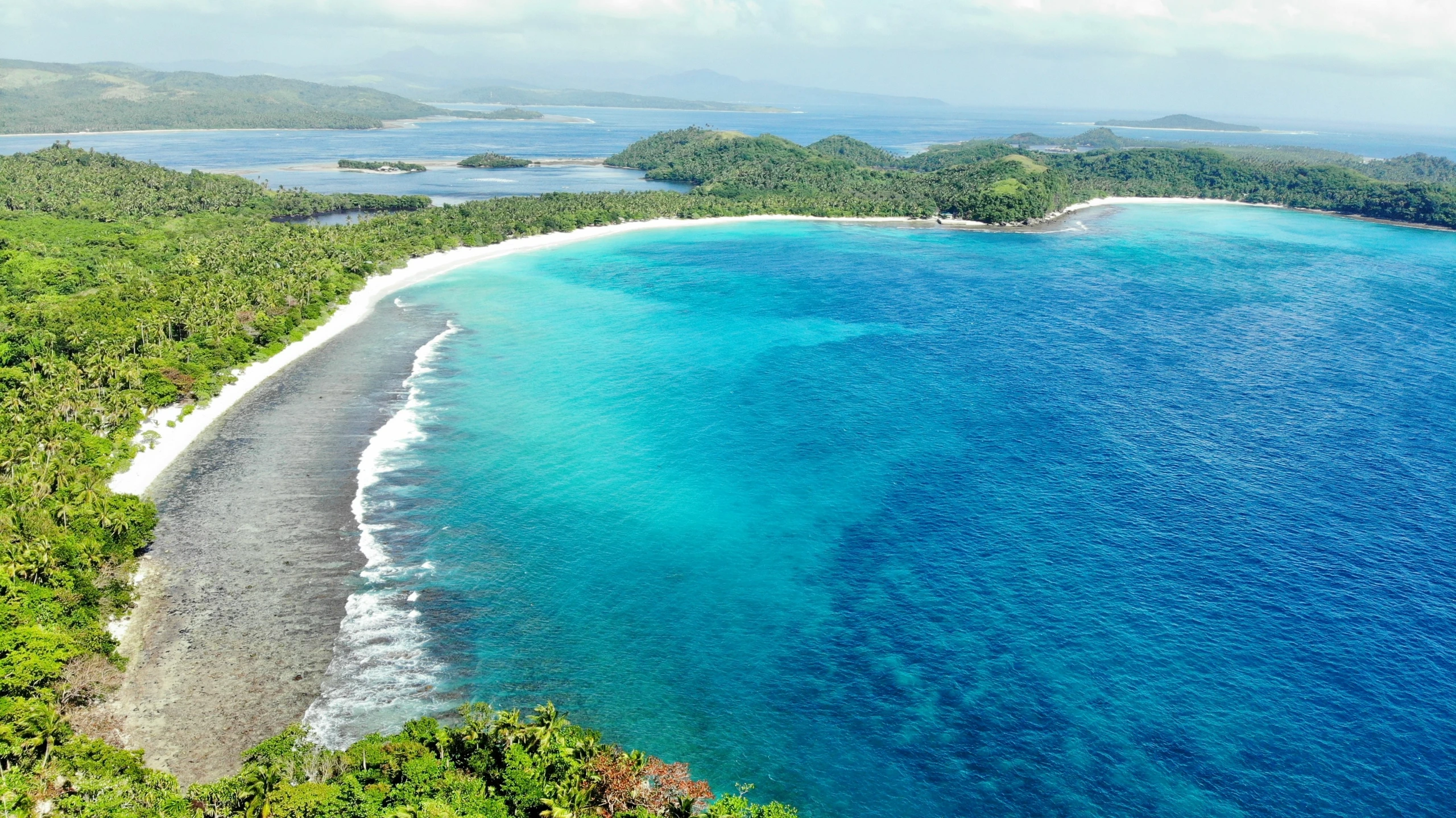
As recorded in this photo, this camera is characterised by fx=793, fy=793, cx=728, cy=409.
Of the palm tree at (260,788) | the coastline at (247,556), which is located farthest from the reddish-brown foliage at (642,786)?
the coastline at (247,556)

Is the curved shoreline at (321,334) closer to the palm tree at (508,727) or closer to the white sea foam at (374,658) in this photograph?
the white sea foam at (374,658)

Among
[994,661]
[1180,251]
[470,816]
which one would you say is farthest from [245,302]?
[1180,251]

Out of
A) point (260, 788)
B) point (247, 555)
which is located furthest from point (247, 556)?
point (260, 788)

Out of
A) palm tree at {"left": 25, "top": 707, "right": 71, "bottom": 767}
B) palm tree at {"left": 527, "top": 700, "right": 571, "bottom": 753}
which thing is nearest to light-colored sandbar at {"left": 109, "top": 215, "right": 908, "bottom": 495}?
palm tree at {"left": 25, "top": 707, "right": 71, "bottom": 767}

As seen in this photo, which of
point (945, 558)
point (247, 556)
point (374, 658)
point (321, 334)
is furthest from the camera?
point (321, 334)

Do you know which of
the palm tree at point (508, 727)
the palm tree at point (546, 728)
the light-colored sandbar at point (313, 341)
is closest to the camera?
the palm tree at point (546, 728)

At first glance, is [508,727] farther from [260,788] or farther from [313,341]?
[313,341]
